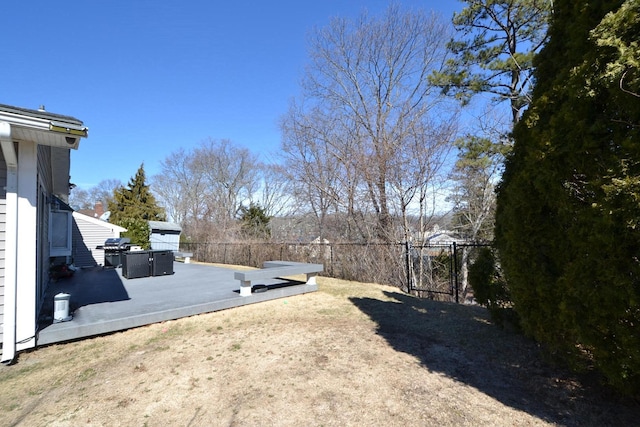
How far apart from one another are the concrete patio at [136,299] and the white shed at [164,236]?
35.6 ft

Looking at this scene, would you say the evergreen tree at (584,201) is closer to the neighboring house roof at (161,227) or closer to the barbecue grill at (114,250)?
the barbecue grill at (114,250)

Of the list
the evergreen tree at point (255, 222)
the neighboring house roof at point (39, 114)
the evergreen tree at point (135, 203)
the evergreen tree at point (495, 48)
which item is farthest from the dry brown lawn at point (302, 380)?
the evergreen tree at point (135, 203)

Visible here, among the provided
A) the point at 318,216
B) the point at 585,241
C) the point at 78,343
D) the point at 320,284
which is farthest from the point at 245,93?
the point at 585,241

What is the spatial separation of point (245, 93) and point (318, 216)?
23.5ft

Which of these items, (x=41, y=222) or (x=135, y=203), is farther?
(x=135, y=203)

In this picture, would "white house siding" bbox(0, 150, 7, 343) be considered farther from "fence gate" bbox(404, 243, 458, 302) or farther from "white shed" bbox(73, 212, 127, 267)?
"white shed" bbox(73, 212, 127, 267)

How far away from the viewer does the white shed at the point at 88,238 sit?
14.4m

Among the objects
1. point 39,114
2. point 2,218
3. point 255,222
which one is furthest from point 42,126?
point 255,222

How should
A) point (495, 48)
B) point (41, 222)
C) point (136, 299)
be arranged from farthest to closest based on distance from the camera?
point (495, 48) → point (136, 299) → point (41, 222)

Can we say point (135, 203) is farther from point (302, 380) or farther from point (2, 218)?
point (302, 380)

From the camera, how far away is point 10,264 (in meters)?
3.67

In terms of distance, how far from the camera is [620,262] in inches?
83.8

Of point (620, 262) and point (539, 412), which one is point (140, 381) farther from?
point (620, 262)

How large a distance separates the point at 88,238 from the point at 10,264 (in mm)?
13538
